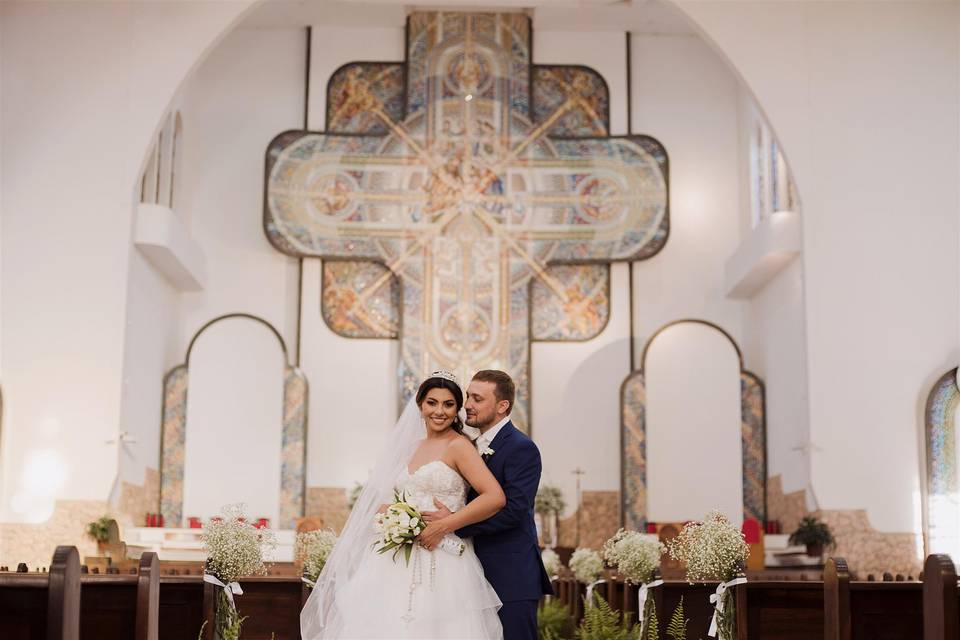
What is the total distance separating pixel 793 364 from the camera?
49.5ft

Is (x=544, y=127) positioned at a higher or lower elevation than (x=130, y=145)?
higher

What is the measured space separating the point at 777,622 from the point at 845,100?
8562 millimetres

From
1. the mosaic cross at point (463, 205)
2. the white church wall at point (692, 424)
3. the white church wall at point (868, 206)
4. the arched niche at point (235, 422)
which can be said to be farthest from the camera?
the mosaic cross at point (463, 205)

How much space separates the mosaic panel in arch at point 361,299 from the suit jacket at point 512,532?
11.4 meters

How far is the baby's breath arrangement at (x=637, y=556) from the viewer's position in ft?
26.9

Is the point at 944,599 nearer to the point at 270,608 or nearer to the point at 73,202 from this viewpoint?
the point at 270,608

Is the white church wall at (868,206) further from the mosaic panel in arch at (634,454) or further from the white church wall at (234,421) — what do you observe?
the white church wall at (234,421)

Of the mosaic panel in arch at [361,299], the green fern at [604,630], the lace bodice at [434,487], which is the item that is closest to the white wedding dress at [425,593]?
the lace bodice at [434,487]

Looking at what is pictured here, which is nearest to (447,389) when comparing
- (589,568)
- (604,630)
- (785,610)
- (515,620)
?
(515,620)

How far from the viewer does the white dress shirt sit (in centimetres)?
580

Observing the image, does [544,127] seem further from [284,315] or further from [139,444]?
[139,444]

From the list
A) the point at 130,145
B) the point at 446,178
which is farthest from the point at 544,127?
the point at 130,145

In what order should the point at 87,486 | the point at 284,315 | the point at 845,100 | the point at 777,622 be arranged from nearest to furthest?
the point at 777,622
the point at 87,486
the point at 845,100
the point at 284,315

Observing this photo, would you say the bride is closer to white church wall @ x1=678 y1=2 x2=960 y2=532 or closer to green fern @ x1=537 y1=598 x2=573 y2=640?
green fern @ x1=537 y1=598 x2=573 y2=640
